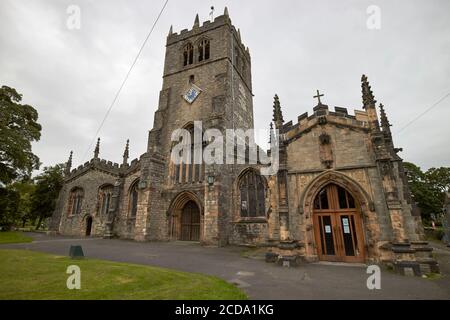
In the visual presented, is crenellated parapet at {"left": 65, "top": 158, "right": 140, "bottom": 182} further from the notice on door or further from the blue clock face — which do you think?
the notice on door

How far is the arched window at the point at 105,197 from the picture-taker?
2458cm

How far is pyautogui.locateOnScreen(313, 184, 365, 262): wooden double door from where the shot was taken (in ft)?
31.8

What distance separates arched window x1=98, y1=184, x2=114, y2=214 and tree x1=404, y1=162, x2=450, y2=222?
128 ft

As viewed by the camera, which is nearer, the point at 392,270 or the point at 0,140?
the point at 392,270

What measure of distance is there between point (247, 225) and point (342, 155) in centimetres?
900

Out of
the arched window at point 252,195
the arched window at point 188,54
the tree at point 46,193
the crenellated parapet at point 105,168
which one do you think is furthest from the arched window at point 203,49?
the tree at point 46,193

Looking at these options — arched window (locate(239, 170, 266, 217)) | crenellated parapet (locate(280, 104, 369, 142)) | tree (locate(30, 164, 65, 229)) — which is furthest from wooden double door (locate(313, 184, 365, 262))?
tree (locate(30, 164, 65, 229))

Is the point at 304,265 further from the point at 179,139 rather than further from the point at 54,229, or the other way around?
the point at 54,229

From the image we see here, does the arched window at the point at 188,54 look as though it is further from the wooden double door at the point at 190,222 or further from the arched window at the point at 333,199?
the arched window at the point at 333,199

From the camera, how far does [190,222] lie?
19234mm

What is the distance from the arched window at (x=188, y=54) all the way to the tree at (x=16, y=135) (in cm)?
1596
